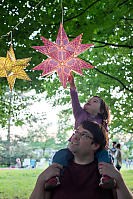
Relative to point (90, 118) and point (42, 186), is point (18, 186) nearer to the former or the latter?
point (90, 118)

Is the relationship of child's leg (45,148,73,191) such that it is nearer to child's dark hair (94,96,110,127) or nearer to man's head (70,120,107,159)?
man's head (70,120,107,159)

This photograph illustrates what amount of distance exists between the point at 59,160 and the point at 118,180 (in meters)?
0.40

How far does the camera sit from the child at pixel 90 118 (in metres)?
1.71

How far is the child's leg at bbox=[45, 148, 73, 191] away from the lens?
67.2 inches

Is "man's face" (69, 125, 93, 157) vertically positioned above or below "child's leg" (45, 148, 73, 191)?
above

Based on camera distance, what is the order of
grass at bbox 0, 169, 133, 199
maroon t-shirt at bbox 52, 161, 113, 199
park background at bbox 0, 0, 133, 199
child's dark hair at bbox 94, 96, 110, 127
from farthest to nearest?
grass at bbox 0, 169, 133, 199, park background at bbox 0, 0, 133, 199, child's dark hair at bbox 94, 96, 110, 127, maroon t-shirt at bbox 52, 161, 113, 199

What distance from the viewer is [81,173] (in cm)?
176

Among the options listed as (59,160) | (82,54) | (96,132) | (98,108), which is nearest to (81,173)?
(59,160)

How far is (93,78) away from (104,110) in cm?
1278

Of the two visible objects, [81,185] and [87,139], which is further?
[87,139]

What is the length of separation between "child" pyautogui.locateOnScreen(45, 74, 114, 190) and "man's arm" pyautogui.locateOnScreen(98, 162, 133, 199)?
4cm

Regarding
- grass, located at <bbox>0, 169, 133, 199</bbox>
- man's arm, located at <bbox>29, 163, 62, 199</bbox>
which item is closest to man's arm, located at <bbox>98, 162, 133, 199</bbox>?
man's arm, located at <bbox>29, 163, 62, 199</bbox>

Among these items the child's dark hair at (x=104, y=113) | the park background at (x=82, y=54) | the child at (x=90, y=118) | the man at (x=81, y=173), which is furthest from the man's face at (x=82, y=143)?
the park background at (x=82, y=54)

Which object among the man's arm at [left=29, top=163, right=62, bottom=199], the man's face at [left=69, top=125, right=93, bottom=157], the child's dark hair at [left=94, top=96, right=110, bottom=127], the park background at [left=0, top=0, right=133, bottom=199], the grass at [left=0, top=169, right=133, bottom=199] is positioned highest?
the park background at [left=0, top=0, right=133, bottom=199]
